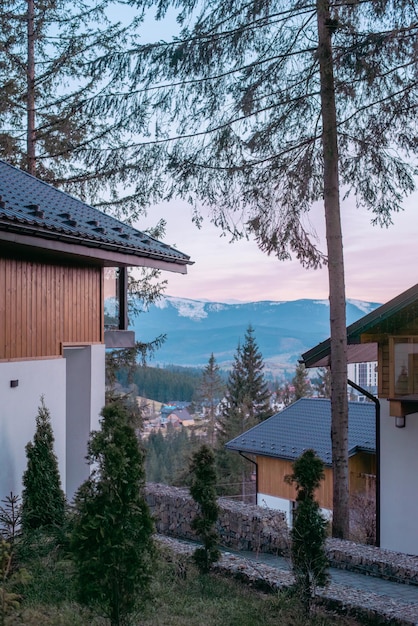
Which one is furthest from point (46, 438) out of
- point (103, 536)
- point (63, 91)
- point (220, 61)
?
point (63, 91)

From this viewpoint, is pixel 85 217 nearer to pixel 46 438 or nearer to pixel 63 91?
pixel 46 438

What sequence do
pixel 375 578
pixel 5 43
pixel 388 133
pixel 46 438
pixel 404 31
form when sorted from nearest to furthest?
1. pixel 375 578
2. pixel 46 438
3. pixel 404 31
4. pixel 388 133
5. pixel 5 43

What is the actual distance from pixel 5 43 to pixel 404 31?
1157cm

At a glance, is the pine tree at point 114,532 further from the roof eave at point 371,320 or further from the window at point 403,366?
the window at point 403,366

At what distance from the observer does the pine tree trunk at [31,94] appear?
18.1 meters

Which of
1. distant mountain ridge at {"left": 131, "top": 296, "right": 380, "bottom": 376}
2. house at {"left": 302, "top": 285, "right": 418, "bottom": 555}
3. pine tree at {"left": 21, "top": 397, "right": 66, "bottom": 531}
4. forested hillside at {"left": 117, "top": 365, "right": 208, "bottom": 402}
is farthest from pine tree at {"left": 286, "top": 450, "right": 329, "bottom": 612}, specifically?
distant mountain ridge at {"left": 131, "top": 296, "right": 380, "bottom": 376}

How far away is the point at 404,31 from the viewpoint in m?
10.2

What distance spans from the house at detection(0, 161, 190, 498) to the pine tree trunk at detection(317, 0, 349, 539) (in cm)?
248

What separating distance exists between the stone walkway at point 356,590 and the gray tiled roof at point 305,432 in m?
10.6

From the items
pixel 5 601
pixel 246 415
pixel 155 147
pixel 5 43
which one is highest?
pixel 5 43

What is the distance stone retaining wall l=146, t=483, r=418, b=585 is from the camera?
8.79 metres

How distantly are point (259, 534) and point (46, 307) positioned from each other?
16.2 ft

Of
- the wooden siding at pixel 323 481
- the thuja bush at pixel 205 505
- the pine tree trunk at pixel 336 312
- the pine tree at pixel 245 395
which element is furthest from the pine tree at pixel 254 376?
the thuja bush at pixel 205 505

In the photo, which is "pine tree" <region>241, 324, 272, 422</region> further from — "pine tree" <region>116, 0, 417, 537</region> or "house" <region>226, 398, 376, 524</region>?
"pine tree" <region>116, 0, 417, 537</region>
